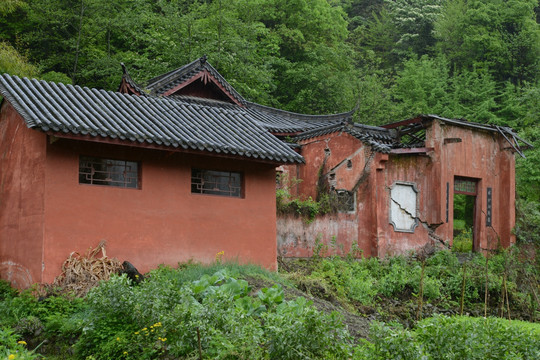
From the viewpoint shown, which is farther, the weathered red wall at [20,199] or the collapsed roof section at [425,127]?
the collapsed roof section at [425,127]

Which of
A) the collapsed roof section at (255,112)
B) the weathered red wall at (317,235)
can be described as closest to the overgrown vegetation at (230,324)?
the weathered red wall at (317,235)

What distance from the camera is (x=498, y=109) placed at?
113 feet

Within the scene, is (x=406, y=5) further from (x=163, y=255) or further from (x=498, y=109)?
(x=163, y=255)

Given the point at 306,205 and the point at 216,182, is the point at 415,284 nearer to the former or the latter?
the point at 306,205

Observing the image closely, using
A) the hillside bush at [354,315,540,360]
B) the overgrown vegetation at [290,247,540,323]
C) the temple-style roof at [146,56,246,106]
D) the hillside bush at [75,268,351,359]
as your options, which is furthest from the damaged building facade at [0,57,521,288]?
the hillside bush at [354,315,540,360]

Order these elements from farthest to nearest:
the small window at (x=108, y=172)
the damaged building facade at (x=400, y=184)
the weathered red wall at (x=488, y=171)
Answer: the weathered red wall at (x=488, y=171), the damaged building facade at (x=400, y=184), the small window at (x=108, y=172)

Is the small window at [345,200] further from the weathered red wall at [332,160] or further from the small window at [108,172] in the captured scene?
the small window at [108,172]

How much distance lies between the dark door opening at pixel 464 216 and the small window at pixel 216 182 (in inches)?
405

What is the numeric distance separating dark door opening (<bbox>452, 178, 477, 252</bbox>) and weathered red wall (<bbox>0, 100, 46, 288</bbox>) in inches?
572

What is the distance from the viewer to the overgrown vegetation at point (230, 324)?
8.46 metres

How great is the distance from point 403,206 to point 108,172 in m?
10.4

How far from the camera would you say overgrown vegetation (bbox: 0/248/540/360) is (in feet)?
27.8

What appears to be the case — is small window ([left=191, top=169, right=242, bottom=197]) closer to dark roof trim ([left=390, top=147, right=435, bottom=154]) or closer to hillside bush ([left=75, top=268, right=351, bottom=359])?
hillside bush ([left=75, top=268, right=351, bottom=359])

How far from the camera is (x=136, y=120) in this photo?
1415 cm
